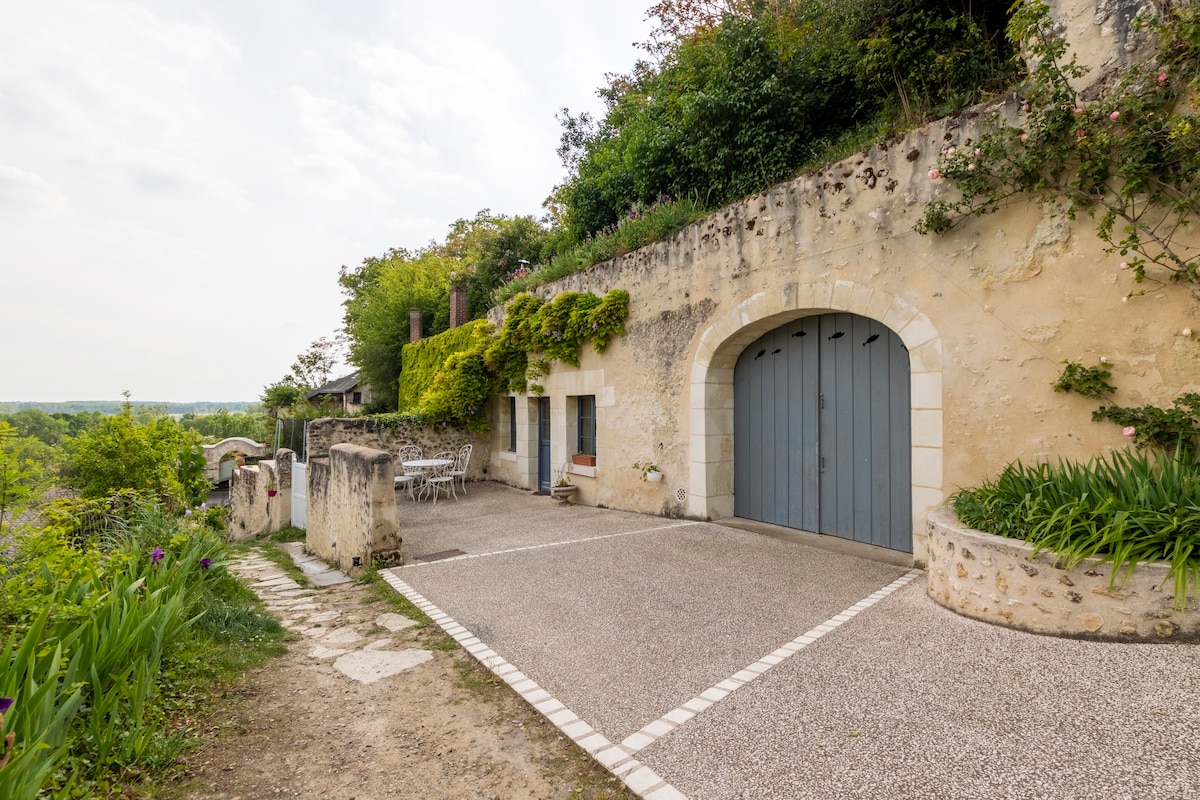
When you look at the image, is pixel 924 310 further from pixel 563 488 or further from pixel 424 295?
pixel 424 295

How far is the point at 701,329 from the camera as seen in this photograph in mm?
6785

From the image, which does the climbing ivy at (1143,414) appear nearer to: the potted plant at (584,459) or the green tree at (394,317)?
the potted plant at (584,459)

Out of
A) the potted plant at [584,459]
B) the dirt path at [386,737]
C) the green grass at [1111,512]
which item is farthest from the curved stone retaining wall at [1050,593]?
the potted plant at [584,459]

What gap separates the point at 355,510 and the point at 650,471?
3.52 metres

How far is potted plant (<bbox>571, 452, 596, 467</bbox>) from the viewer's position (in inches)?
348

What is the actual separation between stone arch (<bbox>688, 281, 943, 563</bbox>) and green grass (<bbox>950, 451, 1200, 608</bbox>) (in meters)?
0.87

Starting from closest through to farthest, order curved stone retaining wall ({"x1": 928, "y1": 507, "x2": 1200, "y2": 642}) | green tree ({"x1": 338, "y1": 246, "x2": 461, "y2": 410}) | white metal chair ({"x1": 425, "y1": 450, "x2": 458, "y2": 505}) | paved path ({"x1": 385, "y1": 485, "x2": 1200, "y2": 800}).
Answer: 1. paved path ({"x1": 385, "y1": 485, "x2": 1200, "y2": 800})
2. curved stone retaining wall ({"x1": 928, "y1": 507, "x2": 1200, "y2": 642})
3. white metal chair ({"x1": 425, "y1": 450, "x2": 458, "y2": 505})
4. green tree ({"x1": 338, "y1": 246, "x2": 461, "y2": 410})

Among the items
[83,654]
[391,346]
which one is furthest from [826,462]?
[391,346]

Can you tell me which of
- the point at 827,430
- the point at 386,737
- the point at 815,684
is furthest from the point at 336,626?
the point at 827,430

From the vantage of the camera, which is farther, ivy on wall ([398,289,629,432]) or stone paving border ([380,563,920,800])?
ivy on wall ([398,289,629,432])

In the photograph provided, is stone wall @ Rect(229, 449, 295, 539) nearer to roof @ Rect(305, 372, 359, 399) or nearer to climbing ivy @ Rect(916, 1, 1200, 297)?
climbing ivy @ Rect(916, 1, 1200, 297)

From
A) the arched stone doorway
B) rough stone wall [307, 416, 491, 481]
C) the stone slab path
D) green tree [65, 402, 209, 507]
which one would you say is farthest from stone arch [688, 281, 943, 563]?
green tree [65, 402, 209, 507]

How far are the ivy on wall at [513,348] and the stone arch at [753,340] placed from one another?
182 cm

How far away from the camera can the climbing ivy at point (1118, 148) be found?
3555mm
